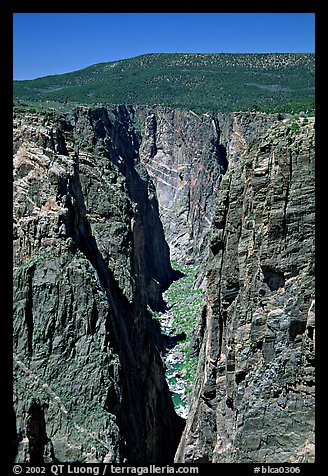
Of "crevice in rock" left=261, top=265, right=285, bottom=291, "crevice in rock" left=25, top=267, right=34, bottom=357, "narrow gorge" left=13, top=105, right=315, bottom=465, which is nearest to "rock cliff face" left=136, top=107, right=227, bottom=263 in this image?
"narrow gorge" left=13, top=105, right=315, bottom=465

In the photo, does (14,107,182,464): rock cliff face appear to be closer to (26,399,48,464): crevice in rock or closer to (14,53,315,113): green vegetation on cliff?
(26,399,48,464): crevice in rock

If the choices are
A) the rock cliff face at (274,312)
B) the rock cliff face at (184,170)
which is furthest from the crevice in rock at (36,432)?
the rock cliff face at (184,170)

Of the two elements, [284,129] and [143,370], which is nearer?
[284,129]

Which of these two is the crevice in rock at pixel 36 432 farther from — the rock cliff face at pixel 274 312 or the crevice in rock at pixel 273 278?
the crevice in rock at pixel 273 278

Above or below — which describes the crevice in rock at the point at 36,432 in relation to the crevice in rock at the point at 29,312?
below

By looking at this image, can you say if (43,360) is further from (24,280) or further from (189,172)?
(189,172)

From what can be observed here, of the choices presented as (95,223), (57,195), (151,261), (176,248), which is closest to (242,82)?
(176,248)
